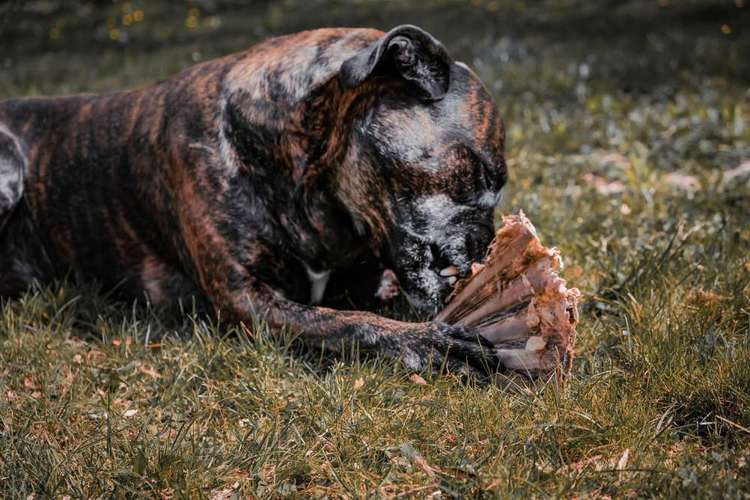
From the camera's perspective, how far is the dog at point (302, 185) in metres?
3.00

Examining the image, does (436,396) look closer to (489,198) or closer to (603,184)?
(489,198)

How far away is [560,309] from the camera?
8.91 feet

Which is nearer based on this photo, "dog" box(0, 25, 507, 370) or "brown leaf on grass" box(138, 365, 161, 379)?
"dog" box(0, 25, 507, 370)

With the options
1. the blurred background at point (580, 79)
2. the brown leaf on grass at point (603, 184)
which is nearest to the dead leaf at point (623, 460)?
the blurred background at point (580, 79)

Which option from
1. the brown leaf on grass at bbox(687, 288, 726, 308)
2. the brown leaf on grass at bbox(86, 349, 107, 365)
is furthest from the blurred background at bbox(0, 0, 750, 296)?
the brown leaf on grass at bbox(86, 349, 107, 365)

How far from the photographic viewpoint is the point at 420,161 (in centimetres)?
296

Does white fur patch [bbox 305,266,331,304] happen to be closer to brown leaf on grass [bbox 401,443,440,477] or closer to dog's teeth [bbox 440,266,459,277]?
dog's teeth [bbox 440,266,459,277]

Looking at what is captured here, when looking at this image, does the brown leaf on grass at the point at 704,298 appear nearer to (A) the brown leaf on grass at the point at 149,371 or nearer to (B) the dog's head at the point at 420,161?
(B) the dog's head at the point at 420,161

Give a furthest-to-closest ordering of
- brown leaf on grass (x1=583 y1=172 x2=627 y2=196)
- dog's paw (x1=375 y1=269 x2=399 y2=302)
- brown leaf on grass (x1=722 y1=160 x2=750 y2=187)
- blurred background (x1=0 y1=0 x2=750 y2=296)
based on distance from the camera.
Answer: brown leaf on grass (x1=583 y1=172 x2=627 y2=196), brown leaf on grass (x1=722 y1=160 x2=750 y2=187), blurred background (x1=0 y1=0 x2=750 y2=296), dog's paw (x1=375 y1=269 x2=399 y2=302)

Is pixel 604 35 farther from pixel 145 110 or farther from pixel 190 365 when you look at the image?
pixel 190 365

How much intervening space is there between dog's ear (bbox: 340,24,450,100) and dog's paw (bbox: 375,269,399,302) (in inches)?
35.5

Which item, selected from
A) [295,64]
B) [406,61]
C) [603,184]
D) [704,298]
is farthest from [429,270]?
[603,184]

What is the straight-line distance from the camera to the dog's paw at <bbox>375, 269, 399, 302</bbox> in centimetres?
359

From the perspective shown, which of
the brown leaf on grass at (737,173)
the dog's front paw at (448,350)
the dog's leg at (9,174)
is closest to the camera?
the dog's front paw at (448,350)
